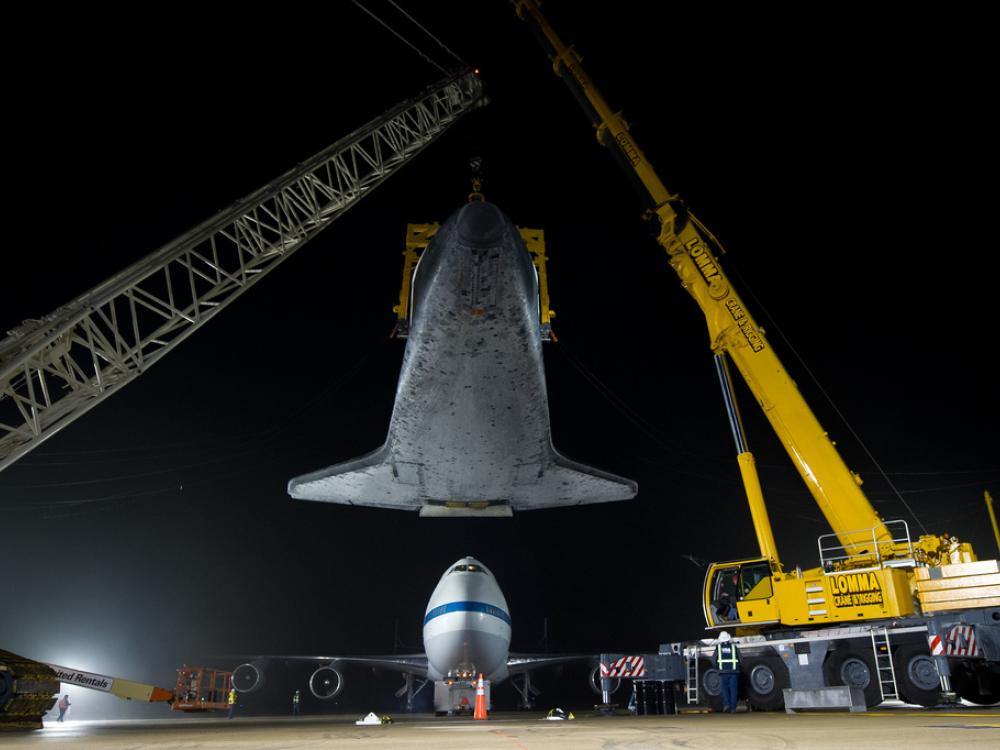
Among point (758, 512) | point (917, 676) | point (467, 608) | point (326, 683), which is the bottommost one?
point (326, 683)

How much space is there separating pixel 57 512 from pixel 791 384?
23.1 m

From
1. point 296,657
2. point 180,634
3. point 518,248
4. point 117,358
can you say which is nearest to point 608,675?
point 518,248

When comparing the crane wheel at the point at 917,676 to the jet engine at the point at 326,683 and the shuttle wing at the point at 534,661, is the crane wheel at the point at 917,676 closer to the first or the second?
the shuttle wing at the point at 534,661

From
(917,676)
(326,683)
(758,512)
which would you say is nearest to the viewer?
(917,676)

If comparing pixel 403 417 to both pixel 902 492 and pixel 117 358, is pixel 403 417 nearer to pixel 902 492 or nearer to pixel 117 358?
pixel 117 358

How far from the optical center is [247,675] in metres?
20.6

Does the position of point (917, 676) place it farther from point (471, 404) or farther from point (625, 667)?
point (471, 404)

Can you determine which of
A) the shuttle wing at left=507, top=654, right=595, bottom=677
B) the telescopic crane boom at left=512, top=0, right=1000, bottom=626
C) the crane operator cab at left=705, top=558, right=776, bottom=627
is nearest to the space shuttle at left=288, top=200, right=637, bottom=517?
the crane operator cab at left=705, top=558, right=776, bottom=627

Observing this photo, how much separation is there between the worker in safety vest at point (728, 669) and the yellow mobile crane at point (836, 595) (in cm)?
42

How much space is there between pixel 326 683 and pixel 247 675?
2.68m

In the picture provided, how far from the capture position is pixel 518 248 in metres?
6.48

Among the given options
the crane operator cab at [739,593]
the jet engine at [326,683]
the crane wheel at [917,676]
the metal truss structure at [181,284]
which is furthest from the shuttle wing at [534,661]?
the metal truss structure at [181,284]

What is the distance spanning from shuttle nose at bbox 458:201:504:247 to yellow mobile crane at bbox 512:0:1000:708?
854 cm

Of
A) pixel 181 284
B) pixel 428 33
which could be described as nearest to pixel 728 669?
pixel 181 284
